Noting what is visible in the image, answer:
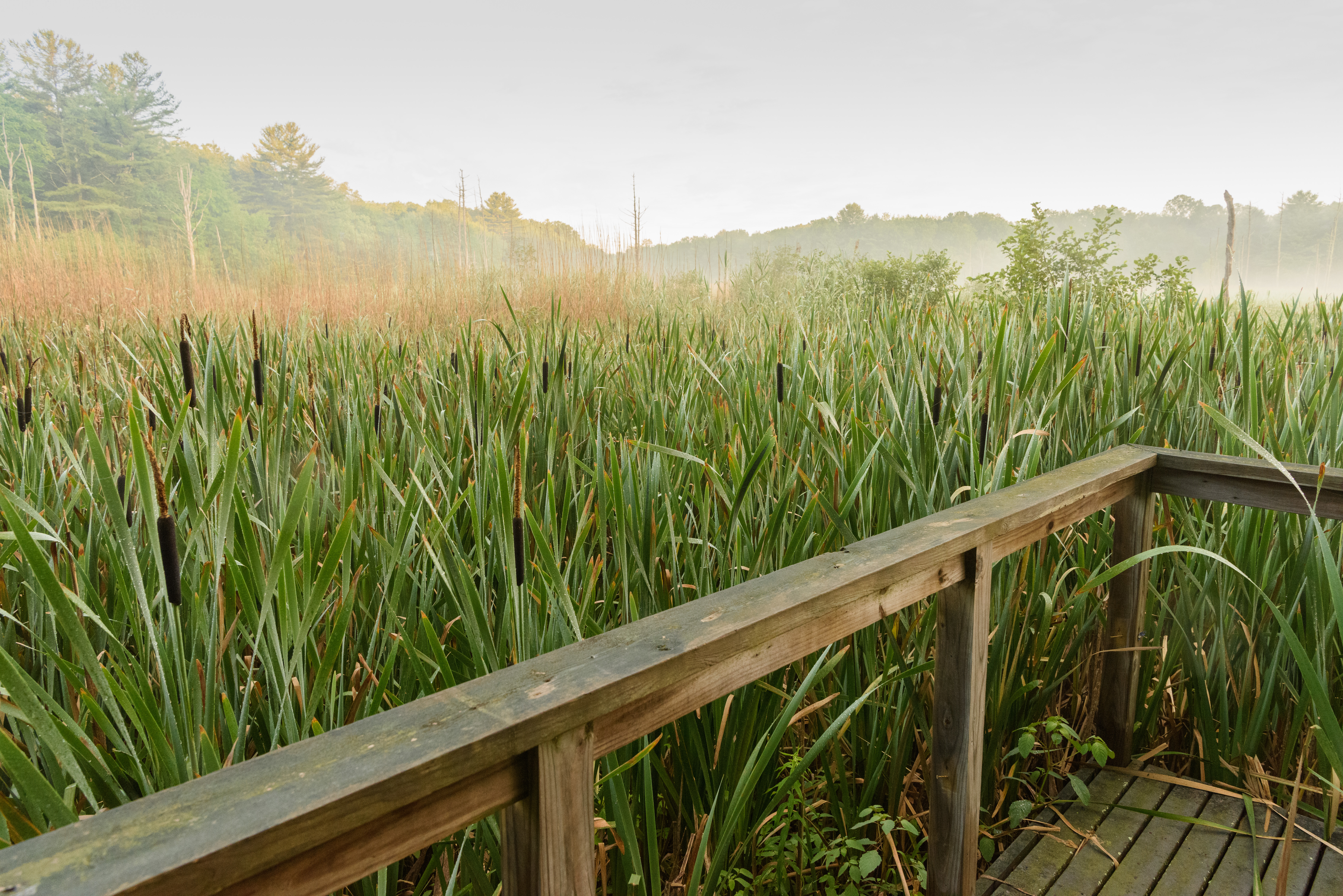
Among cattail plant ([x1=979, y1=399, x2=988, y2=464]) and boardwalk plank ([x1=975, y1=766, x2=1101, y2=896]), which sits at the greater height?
cattail plant ([x1=979, y1=399, x2=988, y2=464])

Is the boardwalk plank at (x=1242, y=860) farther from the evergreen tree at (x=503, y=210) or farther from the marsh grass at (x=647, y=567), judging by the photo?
the evergreen tree at (x=503, y=210)

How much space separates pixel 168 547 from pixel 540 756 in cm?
35

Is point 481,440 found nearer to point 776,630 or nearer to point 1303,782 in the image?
point 776,630

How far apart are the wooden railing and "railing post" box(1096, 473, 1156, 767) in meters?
0.56

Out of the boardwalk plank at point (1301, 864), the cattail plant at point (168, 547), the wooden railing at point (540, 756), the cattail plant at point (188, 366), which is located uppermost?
the cattail plant at point (188, 366)

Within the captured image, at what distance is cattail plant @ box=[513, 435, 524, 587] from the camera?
670mm

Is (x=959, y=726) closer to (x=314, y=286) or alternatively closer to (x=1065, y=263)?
(x=314, y=286)

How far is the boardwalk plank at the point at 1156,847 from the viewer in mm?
1321

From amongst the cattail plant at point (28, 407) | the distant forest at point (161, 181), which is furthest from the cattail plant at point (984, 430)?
the distant forest at point (161, 181)

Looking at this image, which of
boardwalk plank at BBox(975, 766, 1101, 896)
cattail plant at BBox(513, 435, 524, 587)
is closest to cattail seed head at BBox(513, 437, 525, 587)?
cattail plant at BBox(513, 435, 524, 587)

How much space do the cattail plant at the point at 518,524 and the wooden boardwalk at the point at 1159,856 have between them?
→ 1111 mm

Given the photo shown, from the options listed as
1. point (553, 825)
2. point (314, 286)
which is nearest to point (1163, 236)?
point (314, 286)

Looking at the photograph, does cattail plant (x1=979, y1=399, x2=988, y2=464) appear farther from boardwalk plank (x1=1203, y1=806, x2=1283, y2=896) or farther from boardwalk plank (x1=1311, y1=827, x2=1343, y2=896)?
boardwalk plank (x1=1311, y1=827, x2=1343, y2=896)

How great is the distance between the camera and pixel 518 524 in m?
0.75
